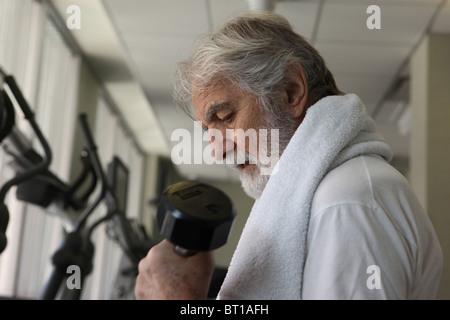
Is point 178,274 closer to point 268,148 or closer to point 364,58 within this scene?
point 268,148

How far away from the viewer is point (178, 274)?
659mm

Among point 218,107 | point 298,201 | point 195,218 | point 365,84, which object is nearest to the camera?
point 195,218

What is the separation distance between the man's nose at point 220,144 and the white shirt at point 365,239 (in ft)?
1.02

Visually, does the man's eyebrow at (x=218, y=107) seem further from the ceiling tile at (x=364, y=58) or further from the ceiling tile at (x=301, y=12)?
the ceiling tile at (x=364, y=58)

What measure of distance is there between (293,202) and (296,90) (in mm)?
358

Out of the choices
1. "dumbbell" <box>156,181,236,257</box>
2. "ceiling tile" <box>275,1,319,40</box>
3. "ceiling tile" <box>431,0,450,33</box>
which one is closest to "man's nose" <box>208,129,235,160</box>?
"dumbbell" <box>156,181,236,257</box>

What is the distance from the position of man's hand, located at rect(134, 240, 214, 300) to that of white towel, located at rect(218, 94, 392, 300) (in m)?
0.13

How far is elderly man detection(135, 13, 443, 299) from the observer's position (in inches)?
27.7

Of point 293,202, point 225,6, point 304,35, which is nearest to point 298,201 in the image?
point 293,202

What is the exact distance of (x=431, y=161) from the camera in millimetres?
3779

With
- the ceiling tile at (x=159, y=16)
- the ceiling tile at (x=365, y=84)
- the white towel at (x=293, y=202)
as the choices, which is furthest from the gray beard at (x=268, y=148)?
the ceiling tile at (x=365, y=84)

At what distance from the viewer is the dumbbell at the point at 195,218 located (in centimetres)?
62

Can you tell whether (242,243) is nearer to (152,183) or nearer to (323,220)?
(323,220)

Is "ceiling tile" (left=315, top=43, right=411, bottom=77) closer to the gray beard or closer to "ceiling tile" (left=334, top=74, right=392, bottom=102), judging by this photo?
"ceiling tile" (left=334, top=74, right=392, bottom=102)
